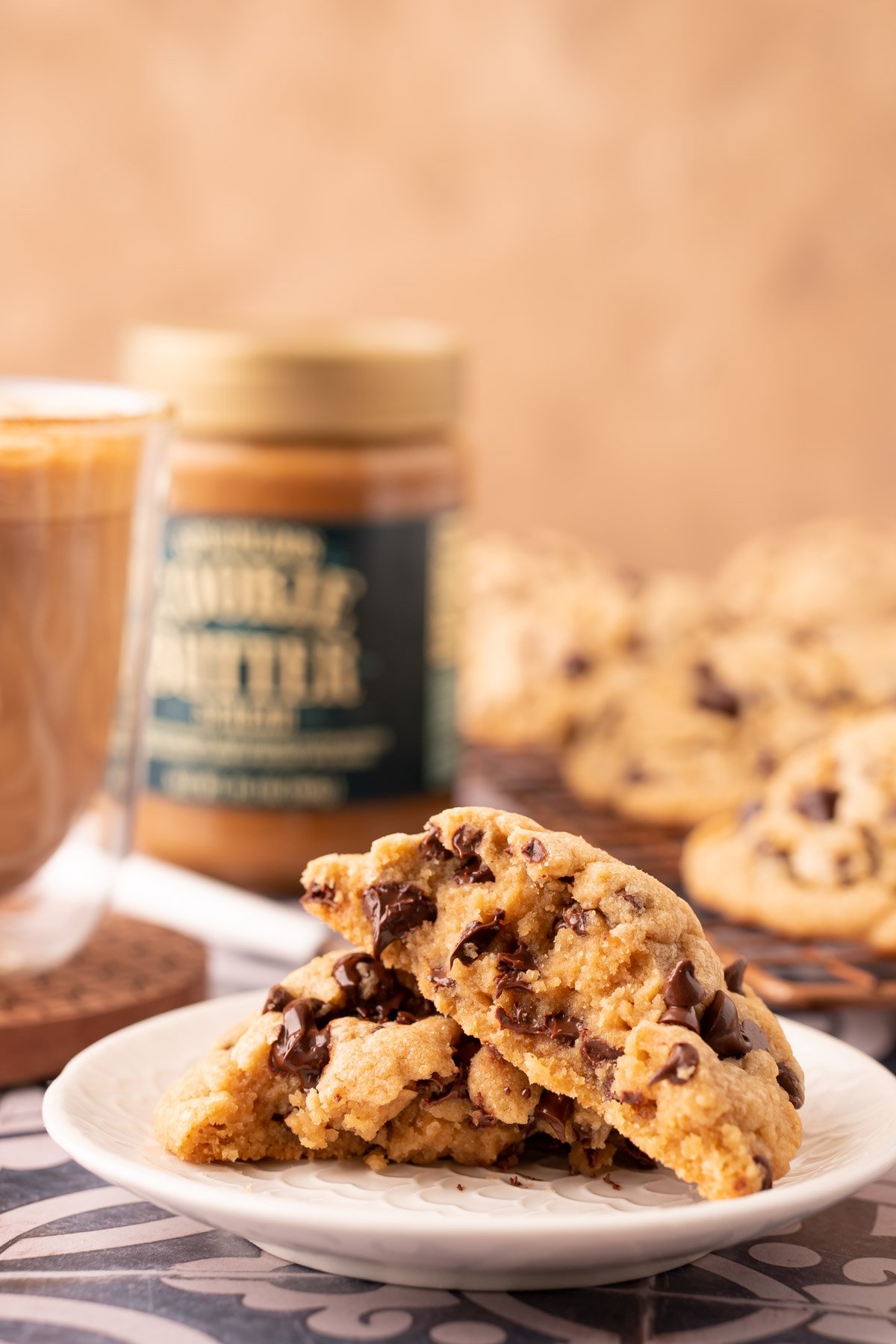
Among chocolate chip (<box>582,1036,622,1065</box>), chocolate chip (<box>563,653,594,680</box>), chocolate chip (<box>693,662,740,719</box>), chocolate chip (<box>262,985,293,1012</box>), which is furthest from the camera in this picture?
chocolate chip (<box>563,653,594,680</box>)

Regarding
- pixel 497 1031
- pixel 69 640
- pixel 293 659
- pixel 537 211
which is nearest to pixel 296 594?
pixel 293 659

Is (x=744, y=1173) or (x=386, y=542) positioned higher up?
(x=386, y=542)

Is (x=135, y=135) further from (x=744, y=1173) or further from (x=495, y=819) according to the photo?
(x=744, y=1173)

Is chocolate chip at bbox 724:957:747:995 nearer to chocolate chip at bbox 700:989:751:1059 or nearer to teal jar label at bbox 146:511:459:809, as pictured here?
chocolate chip at bbox 700:989:751:1059

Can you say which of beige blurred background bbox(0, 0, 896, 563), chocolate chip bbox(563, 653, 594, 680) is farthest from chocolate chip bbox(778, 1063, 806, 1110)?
beige blurred background bbox(0, 0, 896, 563)

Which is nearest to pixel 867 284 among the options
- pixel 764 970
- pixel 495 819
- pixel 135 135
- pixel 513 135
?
pixel 513 135

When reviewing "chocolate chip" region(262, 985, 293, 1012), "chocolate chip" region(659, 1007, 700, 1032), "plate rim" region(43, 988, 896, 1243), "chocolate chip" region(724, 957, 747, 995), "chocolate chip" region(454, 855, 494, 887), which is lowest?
"plate rim" region(43, 988, 896, 1243)

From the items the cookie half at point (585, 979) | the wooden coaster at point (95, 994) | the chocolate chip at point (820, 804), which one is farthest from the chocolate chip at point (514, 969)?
the chocolate chip at point (820, 804)
